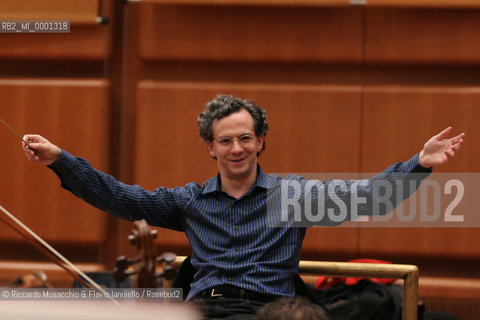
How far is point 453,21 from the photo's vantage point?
2033 mm

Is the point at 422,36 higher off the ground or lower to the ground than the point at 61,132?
higher

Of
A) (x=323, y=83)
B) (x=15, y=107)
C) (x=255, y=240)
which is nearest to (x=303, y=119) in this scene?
(x=323, y=83)

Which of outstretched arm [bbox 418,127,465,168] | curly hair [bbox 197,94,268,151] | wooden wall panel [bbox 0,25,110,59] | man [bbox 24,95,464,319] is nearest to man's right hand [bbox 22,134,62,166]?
man [bbox 24,95,464,319]

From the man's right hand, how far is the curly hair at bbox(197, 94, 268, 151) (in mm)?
333

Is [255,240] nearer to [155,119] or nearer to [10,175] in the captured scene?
[155,119]

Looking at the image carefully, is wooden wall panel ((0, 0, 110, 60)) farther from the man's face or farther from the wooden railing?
the man's face

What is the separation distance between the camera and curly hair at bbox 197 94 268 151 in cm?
135

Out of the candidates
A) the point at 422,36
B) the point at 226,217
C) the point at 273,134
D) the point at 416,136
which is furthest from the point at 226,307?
the point at 422,36

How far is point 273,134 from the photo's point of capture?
2.11 meters

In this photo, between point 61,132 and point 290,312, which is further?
point 61,132

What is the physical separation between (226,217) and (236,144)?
0.17m

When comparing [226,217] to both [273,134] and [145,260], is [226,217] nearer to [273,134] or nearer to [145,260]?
[145,260]

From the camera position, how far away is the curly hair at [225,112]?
4.42 feet

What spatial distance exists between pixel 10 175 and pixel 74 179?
90 cm
